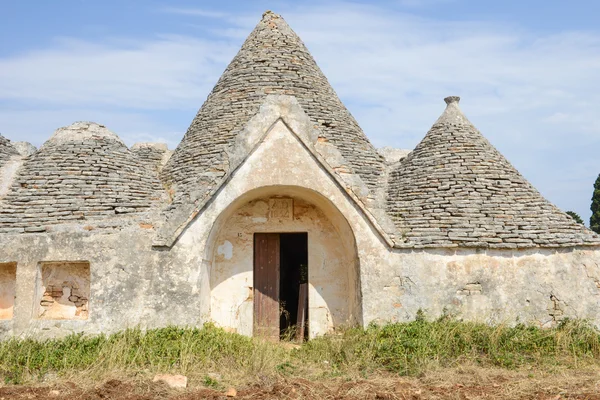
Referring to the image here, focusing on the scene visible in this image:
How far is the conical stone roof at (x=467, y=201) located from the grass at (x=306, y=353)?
136 centimetres

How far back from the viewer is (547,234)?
8867 millimetres

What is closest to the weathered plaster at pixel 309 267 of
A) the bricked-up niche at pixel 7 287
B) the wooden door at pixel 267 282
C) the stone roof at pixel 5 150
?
the wooden door at pixel 267 282

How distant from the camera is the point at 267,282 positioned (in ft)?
32.9

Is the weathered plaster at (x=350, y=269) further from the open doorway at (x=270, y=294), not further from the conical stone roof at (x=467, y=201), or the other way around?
the open doorway at (x=270, y=294)

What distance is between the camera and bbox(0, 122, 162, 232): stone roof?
8773 millimetres

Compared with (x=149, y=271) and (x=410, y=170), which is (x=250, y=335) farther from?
(x=410, y=170)

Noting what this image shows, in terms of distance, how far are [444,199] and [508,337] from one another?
8.53ft

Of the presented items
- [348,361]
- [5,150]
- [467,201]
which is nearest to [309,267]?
[348,361]

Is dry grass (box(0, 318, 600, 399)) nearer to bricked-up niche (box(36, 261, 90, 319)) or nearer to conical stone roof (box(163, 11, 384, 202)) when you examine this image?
bricked-up niche (box(36, 261, 90, 319))

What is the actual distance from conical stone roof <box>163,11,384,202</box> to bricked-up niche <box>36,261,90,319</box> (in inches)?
87.3

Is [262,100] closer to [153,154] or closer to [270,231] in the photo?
[153,154]

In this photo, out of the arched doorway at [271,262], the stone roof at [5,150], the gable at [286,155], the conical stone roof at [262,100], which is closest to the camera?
the gable at [286,155]

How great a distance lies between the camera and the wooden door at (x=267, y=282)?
991 cm

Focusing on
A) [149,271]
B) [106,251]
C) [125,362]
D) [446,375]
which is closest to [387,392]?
[446,375]
